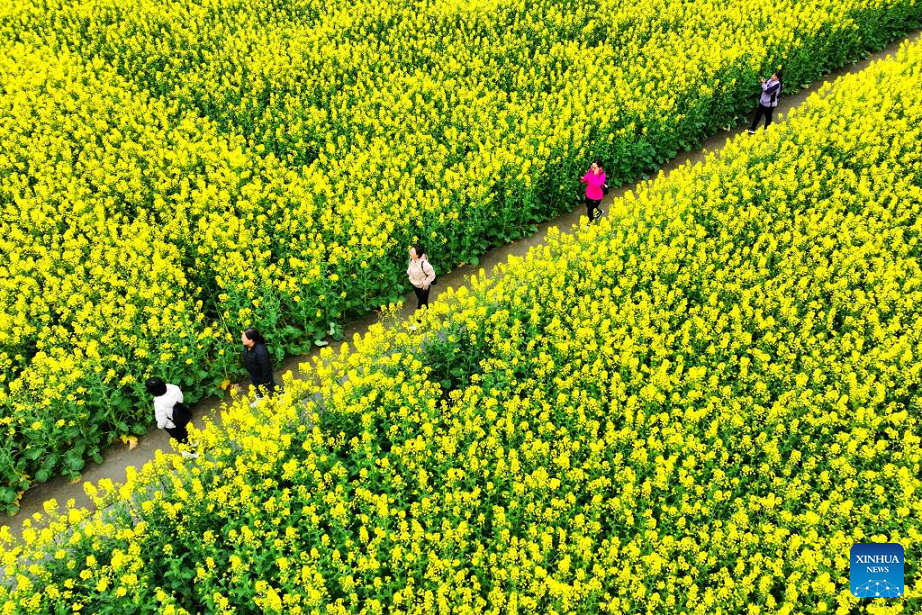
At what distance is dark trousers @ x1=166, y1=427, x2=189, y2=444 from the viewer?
7.72m

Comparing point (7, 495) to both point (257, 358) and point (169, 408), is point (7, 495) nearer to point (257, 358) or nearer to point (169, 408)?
point (169, 408)

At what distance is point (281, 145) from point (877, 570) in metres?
12.2

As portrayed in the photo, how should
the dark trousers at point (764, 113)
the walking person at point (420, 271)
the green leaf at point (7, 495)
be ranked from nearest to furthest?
1. the green leaf at point (7, 495)
2. the walking person at point (420, 271)
3. the dark trousers at point (764, 113)

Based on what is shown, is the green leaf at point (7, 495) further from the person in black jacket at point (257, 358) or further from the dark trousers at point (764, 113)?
the dark trousers at point (764, 113)

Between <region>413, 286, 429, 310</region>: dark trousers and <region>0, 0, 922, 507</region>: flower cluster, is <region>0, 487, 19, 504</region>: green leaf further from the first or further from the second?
<region>413, 286, 429, 310</region>: dark trousers

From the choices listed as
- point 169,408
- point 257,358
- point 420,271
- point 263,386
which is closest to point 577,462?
point 420,271

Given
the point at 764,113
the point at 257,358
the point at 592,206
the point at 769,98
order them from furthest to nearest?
the point at 764,113, the point at 769,98, the point at 592,206, the point at 257,358

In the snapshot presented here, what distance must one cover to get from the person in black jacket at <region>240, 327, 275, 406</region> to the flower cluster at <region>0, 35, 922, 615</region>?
1.44ft

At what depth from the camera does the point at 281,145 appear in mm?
12477

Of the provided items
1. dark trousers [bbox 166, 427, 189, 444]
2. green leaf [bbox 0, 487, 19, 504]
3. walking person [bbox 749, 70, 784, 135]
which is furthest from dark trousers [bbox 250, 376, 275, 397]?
walking person [bbox 749, 70, 784, 135]

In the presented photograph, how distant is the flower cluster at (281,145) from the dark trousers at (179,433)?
873mm

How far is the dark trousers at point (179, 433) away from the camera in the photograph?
7.72 meters

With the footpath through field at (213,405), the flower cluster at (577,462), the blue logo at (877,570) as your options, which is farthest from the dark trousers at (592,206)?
the blue logo at (877,570)

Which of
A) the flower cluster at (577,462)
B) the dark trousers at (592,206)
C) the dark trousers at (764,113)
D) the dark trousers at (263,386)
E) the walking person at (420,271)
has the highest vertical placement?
the dark trousers at (764,113)
